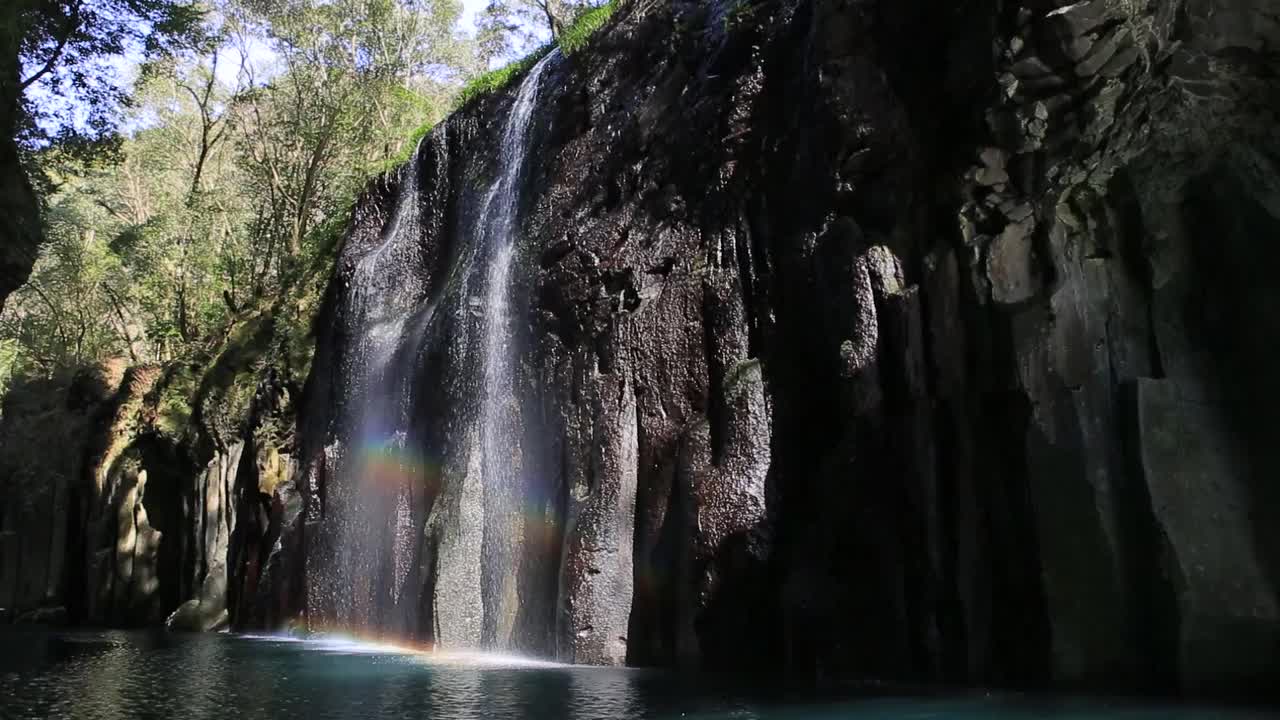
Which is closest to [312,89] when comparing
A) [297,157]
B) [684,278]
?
[297,157]

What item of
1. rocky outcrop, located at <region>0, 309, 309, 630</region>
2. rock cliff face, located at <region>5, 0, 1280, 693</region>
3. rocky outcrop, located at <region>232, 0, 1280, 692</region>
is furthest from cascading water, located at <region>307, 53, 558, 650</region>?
rocky outcrop, located at <region>0, 309, 309, 630</region>

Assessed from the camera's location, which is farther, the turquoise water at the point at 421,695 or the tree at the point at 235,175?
the tree at the point at 235,175

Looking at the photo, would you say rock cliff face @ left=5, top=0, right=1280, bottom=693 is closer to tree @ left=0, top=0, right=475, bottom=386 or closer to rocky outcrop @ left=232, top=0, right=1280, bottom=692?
rocky outcrop @ left=232, top=0, right=1280, bottom=692

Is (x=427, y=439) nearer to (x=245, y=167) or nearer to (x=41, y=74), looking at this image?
(x=41, y=74)

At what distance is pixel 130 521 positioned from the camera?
27766 mm

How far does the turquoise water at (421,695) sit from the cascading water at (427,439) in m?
1.31

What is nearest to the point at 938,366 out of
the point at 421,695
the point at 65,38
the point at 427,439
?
the point at 421,695

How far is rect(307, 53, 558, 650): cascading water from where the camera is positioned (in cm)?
1453

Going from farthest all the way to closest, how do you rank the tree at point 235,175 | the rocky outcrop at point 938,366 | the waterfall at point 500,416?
1. the tree at point 235,175
2. the waterfall at point 500,416
3. the rocky outcrop at point 938,366

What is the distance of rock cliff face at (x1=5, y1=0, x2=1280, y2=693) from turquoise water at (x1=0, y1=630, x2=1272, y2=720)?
107 cm

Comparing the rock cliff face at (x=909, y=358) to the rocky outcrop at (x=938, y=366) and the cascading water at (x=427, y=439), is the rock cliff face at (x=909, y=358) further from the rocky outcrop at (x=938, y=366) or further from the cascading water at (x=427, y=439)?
the cascading water at (x=427, y=439)

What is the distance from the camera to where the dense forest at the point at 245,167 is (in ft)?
96.4

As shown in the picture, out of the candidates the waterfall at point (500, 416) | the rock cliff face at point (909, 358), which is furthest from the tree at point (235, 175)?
the rock cliff face at point (909, 358)

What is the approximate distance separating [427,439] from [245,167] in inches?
763
